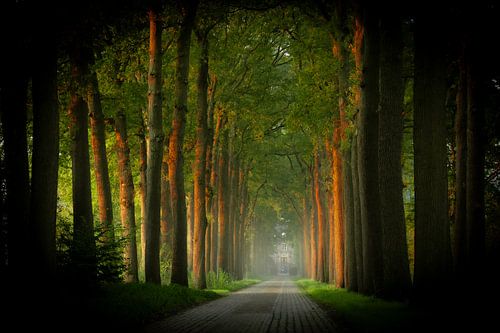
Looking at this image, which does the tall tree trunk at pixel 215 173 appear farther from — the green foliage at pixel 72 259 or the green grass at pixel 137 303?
the green foliage at pixel 72 259

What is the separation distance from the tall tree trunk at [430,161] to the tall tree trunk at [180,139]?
8.58 meters

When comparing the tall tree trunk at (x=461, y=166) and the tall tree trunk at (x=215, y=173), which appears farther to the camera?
the tall tree trunk at (x=215, y=173)

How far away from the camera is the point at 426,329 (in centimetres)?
715

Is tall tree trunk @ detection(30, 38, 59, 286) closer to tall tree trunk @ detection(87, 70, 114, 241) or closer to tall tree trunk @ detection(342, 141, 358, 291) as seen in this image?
tall tree trunk @ detection(87, 70, 114, 241)

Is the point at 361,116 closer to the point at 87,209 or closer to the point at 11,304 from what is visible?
the point at 87,209

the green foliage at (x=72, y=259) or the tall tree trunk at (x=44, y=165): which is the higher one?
the tall tree trunk at (x=44, y=165)

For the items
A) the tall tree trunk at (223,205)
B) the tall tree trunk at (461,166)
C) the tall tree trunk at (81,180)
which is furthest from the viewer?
the tall tree trunk at (223,205)

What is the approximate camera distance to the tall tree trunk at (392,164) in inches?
474

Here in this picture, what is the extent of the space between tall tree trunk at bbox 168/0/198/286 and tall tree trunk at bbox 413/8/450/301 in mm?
8578

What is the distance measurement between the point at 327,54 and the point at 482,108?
7.03m

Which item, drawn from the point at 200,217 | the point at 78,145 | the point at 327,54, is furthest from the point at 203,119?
the point at 78,145

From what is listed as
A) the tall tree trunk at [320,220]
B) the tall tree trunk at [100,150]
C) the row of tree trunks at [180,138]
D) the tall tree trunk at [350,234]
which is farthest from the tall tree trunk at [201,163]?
the tall tree trunk at [320,220]

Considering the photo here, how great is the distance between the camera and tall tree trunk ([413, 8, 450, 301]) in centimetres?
989

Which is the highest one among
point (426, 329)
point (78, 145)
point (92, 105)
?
point (92, 105)
